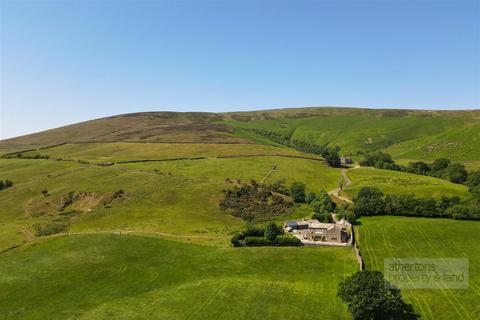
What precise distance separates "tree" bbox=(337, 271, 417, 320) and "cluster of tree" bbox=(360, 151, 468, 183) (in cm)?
11909

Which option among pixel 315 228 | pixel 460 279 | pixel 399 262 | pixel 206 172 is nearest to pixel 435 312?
pixel 460 279

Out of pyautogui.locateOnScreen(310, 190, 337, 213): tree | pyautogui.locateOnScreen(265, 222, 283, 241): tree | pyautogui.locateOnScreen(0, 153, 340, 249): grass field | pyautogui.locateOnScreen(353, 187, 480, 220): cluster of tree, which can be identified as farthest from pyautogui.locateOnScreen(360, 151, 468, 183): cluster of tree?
pyautogui.locateOnScreen(265, 222, 283, 241): tree

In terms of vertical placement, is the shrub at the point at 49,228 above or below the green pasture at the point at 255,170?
below

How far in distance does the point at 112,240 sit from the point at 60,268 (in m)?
15.4

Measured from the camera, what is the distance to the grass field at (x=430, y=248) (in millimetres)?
51906

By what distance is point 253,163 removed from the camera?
515ft

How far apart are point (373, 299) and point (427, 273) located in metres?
20.8

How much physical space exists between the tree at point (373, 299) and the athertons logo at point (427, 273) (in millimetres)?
7826

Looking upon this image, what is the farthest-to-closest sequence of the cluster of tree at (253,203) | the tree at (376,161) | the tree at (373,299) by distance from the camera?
the tree at (376,161)
the cluster of tree at (253,203)
the tree at (373,299)

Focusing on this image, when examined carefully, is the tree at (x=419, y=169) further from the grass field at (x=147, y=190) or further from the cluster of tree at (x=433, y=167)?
the grass field at (x=147, y=190)

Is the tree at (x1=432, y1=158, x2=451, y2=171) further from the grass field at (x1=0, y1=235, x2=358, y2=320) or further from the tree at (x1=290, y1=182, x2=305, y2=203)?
the grass field at (x1=0, y1=235, x2=358, y2=320)

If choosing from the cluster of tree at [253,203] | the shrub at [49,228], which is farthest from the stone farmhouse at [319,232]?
the shrub at [49,228]

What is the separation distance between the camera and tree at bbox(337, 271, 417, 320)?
→ 159 ft

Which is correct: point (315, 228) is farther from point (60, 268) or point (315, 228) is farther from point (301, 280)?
point (60, 268)
